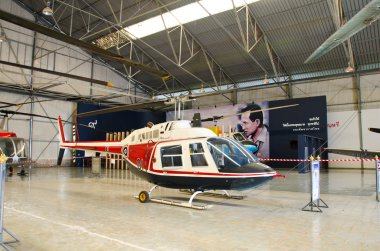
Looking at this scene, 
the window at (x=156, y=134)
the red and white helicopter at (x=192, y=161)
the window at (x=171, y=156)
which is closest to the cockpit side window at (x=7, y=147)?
the red and white helicopter at (x=192, y=161)

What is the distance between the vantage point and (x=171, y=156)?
7.57 metres

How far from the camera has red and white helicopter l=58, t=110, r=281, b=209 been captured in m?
6.62

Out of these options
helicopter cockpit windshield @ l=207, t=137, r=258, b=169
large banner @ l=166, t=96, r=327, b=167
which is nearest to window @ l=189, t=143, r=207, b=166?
helicopter cockpit windshield @ l=207, t=137, r=258, b=169

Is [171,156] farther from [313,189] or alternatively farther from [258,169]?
[313,189]

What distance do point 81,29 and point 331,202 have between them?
19.8 metres

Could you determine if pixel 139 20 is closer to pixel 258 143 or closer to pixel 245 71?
pixel 245 71

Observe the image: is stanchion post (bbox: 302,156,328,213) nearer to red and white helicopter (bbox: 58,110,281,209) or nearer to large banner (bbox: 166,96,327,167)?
red and white helicopter (bbox: 58,110,281,209)

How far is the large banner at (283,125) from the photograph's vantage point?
20.0 m

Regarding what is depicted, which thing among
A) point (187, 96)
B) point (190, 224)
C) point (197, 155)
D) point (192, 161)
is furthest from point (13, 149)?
point (190, 224)

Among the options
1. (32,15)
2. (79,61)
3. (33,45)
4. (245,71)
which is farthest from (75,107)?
(245,71)

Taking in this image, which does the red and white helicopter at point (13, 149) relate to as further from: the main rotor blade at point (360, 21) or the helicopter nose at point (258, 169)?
the main rotor blade at point (360, 21)

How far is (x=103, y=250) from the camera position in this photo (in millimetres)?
3916

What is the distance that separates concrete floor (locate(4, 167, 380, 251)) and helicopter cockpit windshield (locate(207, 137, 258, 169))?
107cm

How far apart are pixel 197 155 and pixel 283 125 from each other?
15.6 metres
